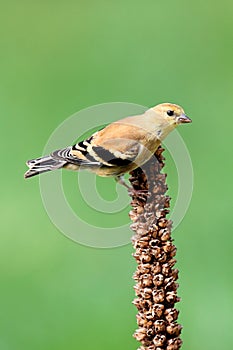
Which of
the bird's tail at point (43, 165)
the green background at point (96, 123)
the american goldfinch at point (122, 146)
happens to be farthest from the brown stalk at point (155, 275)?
the green background at point (96, 123)

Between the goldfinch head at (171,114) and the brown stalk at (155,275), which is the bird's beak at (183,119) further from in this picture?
the brown stalk at (155,275)

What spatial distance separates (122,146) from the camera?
167 centimetres

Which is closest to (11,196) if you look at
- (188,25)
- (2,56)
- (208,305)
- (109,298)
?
(109,298)

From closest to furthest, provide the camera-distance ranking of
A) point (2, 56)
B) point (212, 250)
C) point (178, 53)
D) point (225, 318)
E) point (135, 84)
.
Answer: point (225, 318) < point (212, 250) < point (135, 84) < point (178, 53) < point (2, 56)

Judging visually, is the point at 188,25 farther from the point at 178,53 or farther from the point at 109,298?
the point at 109,298

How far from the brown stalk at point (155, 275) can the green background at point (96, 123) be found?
94cm

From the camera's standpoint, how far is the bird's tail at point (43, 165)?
1763mm

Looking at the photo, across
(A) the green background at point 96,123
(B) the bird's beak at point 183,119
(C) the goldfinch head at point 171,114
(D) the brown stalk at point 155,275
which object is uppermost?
(A) the green background at point 96,123

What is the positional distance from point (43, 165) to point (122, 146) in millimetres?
207

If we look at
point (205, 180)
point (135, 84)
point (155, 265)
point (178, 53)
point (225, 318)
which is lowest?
point (155, 265)

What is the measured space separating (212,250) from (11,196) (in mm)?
926

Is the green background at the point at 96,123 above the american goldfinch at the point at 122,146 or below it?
above

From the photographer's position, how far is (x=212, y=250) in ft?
8.92

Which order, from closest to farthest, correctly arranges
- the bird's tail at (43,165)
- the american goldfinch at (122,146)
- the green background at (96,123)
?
1. the american goldfinch at (122,146)
2. the bird's tail at (43,165)
3. the green background at (96,123)
